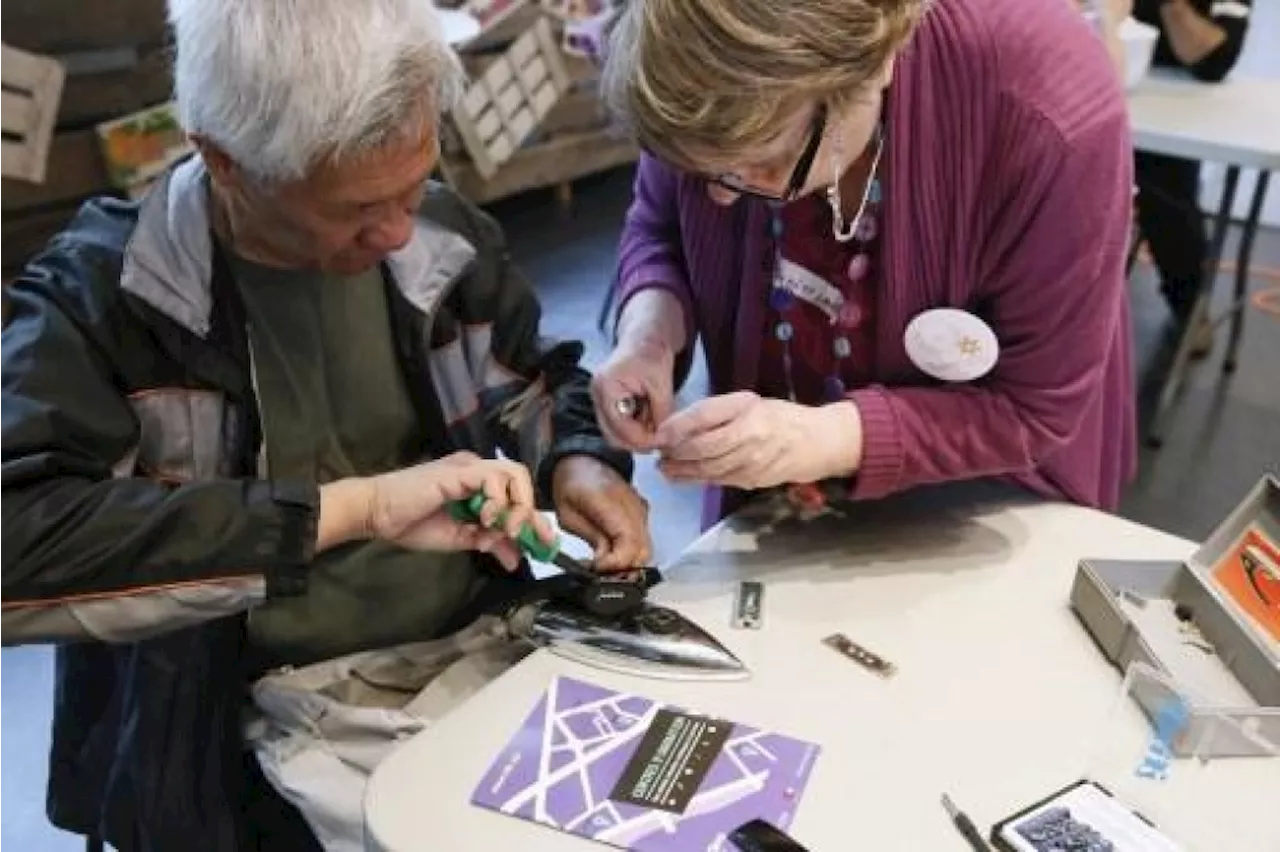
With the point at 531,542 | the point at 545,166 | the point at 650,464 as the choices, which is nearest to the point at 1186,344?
the point at 650,464

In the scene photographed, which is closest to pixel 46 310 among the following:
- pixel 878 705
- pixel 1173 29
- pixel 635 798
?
pixel 635 798

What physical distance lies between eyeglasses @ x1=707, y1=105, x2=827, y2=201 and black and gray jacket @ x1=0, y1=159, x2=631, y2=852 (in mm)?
327

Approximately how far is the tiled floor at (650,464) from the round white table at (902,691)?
0.52 metres

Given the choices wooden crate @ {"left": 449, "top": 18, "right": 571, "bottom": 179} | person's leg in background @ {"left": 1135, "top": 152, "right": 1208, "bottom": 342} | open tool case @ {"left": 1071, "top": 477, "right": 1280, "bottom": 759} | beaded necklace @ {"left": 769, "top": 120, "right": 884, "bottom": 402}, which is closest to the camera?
open tool case @ {"left": 1071, "top": 477, "right": 1280, "bottom": 759}

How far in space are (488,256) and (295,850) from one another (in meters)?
0.64

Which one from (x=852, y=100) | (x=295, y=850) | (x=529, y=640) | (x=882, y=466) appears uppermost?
(x=852, y=100)

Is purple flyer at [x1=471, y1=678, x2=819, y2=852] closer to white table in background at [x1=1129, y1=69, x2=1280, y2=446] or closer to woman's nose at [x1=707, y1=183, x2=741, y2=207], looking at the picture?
woman's nose at [x1=707, y1=183, x2=741, y2=207]

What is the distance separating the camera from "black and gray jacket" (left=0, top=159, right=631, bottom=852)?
1013mm

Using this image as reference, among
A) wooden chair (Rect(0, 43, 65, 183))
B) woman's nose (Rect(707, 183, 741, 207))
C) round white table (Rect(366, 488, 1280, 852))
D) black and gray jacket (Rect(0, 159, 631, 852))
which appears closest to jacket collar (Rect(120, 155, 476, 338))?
black and gray jacket (Rect(0, 159, 631, 852))

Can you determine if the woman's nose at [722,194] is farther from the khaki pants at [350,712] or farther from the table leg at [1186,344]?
the table leg at [1186,344]

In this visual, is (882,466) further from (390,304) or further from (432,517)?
(390,304)

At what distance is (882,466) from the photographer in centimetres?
113

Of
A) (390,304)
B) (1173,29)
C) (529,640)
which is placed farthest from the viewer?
(1173,29)

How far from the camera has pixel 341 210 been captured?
3.53 ft
